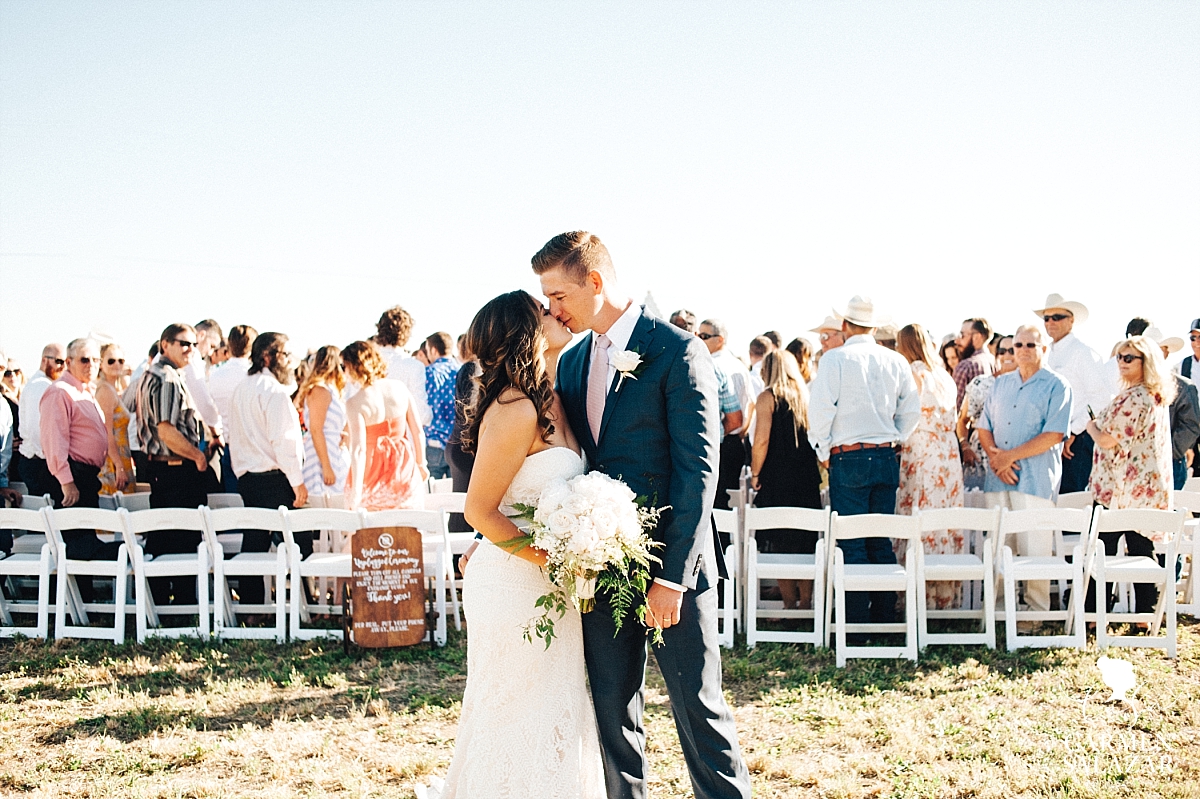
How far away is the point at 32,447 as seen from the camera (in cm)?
872

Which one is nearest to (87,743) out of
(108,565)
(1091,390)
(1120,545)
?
(108,565)

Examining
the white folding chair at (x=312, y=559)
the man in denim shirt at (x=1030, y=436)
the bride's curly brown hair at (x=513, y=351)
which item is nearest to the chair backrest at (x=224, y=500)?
the white folding chair at (x=312, y=559)

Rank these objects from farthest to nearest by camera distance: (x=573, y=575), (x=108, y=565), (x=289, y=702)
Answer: (x=108, y=565) < (x=289, y=702) < (x=573, y=575)

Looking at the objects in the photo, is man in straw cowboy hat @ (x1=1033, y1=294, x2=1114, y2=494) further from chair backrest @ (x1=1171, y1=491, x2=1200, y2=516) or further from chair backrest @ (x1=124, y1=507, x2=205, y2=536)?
chair backrest @ (x1=124, y1=507, x2=205, y2=536)

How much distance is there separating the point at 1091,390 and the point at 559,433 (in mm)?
6414

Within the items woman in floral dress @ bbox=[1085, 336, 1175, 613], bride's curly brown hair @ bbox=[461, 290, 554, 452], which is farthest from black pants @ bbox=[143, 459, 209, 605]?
woman in floral dress @ bbox=[1085, 336, 1175, 613]

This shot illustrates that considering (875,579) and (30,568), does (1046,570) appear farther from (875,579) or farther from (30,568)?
(30,568)

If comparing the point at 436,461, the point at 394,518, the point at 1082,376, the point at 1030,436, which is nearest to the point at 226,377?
the point at 436,461

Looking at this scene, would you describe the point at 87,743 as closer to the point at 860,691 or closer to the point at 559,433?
the point at 559,433

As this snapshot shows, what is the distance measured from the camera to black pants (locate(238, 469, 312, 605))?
6941mm

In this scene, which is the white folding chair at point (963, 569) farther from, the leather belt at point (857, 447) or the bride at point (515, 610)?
the bride at point (515, 610)

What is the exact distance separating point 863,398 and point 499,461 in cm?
365

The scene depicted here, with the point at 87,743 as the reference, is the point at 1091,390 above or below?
above

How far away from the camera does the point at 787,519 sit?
6.05 metres
